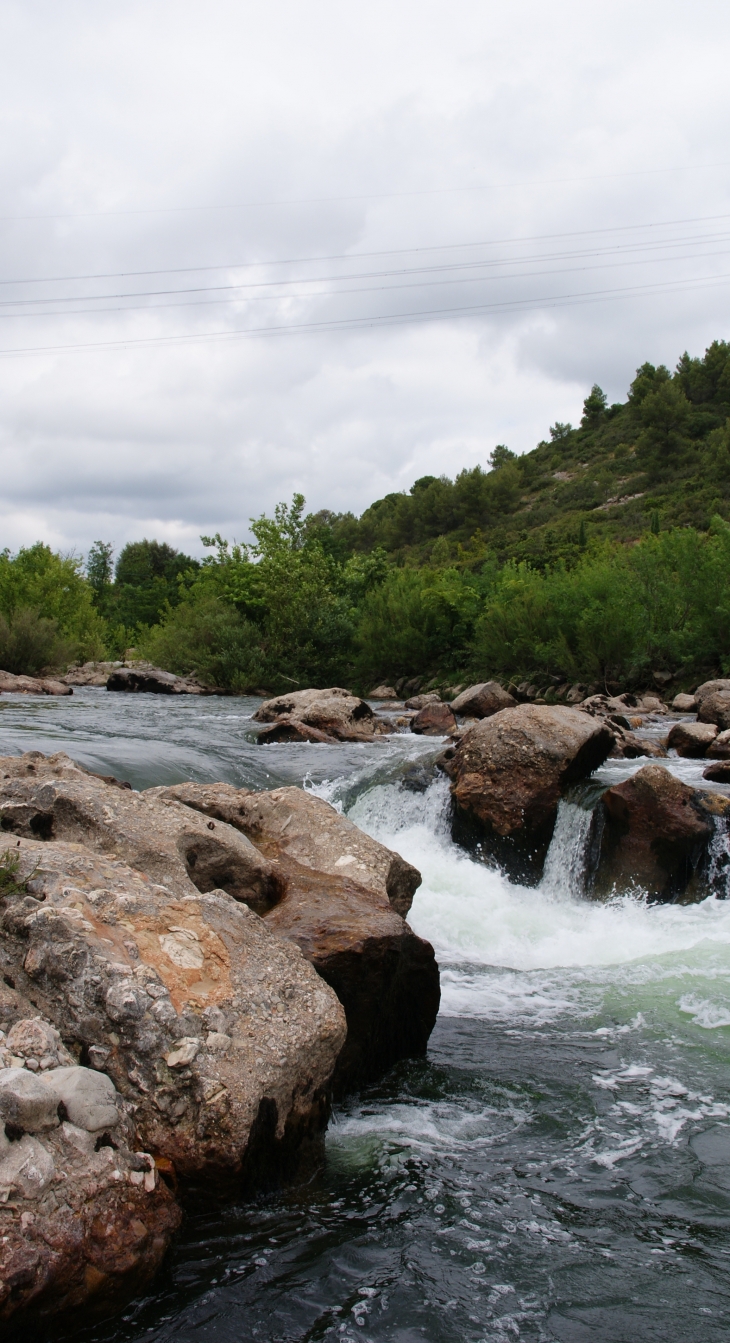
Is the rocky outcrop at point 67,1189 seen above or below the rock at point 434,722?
below

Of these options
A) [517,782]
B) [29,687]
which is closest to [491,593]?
[29,687]

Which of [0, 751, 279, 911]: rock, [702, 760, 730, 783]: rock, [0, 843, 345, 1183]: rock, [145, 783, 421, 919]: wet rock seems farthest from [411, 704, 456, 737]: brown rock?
[0, 843, 345, 1183]: rock

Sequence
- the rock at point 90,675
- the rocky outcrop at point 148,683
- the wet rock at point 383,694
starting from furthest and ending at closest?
the rock at point 90,675
the wet rock at point 383,694
the rocky outcrop at point 148,683

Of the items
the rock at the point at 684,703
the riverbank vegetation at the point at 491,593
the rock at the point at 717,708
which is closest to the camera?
the rock at the point at 717,708

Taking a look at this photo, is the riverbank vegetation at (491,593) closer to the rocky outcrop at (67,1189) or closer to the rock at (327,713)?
the rock at (327,713)

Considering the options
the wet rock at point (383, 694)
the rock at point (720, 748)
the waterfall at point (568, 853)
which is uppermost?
the wet rock at point (383, 694)

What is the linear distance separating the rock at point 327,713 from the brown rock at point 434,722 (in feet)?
3.73

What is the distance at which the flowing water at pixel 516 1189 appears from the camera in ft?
11.7

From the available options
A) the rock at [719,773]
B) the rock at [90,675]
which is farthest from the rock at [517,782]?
the rock at [90,675]

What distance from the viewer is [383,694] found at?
35906 mm

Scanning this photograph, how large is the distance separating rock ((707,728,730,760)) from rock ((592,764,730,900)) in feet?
18.9

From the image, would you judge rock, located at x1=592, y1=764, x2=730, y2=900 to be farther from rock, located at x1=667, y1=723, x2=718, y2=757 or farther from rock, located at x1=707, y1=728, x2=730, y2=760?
rock, located at x1=667, y1=723, x2=718, y2=757

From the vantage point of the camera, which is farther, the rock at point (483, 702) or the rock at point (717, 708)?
the rock at point (483, 702)

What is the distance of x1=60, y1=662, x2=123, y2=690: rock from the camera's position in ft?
121
